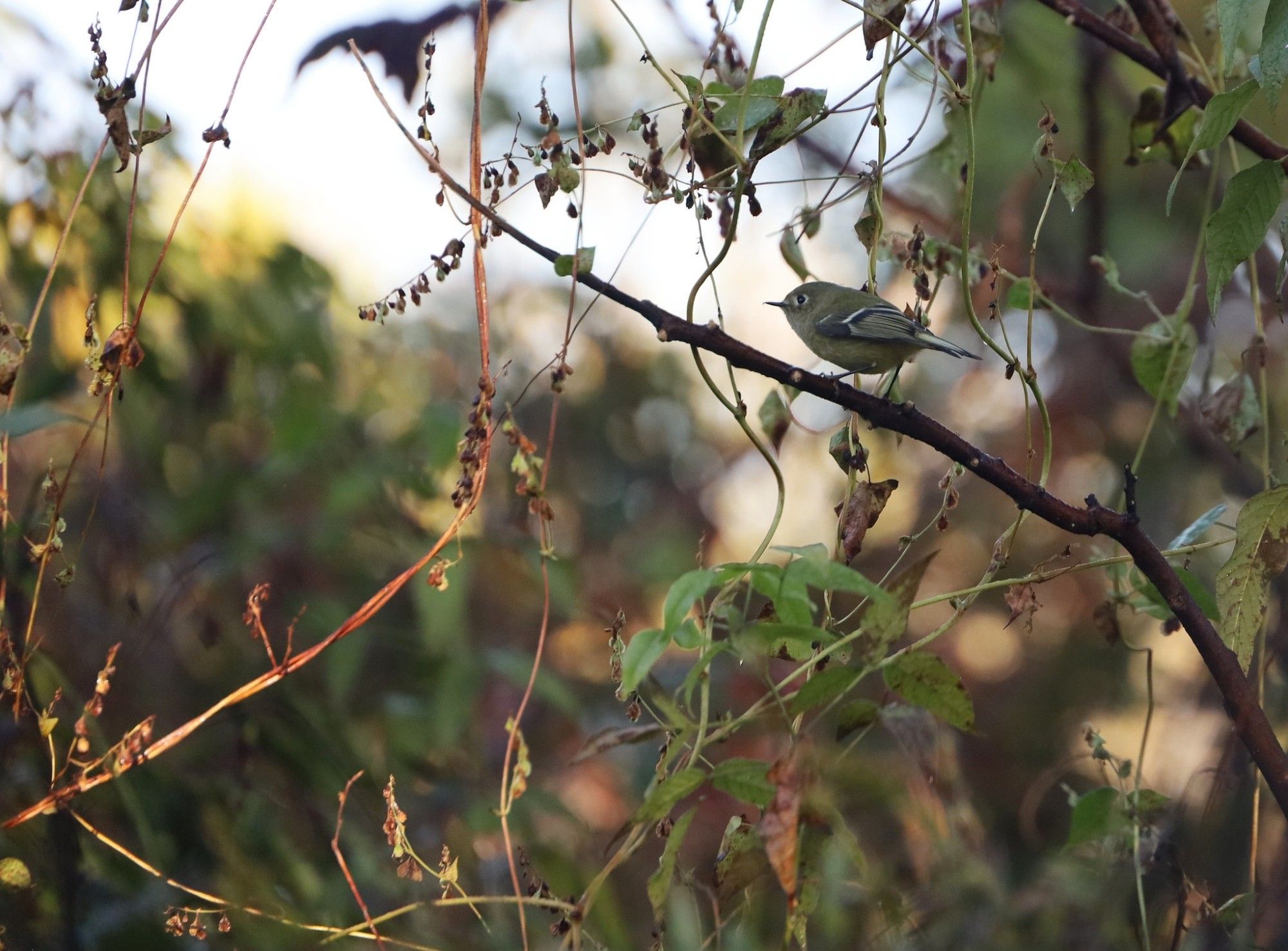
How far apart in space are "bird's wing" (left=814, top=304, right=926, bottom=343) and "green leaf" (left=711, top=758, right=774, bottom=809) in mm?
920

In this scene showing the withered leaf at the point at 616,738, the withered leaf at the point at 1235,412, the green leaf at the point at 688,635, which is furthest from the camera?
the withered leaf at the point at 1235,412

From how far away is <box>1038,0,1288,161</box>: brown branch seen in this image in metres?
1.45

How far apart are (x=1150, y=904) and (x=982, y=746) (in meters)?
2.03

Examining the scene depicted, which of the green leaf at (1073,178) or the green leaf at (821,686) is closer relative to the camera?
the green leaf at (821,686)

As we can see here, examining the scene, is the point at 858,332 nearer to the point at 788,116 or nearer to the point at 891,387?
the point at 891,387

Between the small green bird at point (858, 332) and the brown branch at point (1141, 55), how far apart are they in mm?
473

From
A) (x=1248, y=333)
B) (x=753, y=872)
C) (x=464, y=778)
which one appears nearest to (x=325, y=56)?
(x=753, y=872)

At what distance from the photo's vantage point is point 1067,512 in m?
1.14

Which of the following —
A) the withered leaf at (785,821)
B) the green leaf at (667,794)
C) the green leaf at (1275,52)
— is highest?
the green leaf at (1275,52)

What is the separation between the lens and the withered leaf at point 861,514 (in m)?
1.40

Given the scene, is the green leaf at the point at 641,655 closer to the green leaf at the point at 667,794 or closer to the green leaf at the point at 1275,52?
the green leaf at the point at 667,794

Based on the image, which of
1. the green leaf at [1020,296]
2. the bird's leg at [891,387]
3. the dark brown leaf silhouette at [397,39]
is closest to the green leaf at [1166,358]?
the green leaf at [1020,296]

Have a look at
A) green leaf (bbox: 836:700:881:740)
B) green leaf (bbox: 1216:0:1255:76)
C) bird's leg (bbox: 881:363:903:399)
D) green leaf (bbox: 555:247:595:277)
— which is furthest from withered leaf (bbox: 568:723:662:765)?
green leaf (bbox: 1216:0:1255:76)

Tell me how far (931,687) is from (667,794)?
0.28 metres
